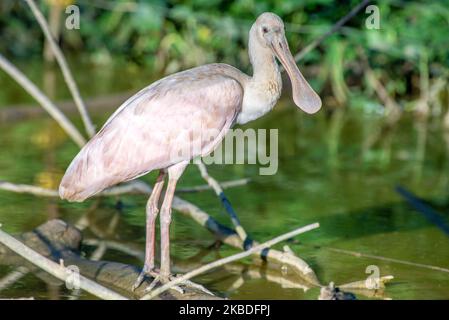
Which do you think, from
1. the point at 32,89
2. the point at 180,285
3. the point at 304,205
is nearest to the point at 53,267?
the point at 180,285

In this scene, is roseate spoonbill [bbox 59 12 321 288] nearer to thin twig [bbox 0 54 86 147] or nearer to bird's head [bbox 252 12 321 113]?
bird's head [bbox 252 12 321 113]

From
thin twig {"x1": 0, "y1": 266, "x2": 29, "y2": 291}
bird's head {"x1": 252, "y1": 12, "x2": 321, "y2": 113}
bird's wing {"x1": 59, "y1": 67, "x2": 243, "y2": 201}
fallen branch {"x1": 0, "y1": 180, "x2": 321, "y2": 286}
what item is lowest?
thin twig {"x1": 0, "y1": 266, "x2": 29, "y2": 291}

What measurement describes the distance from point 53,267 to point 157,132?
48.5 inches

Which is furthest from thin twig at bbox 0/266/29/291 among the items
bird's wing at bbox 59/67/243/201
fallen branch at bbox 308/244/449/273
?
fallen branch at bbox 308/244/449/273

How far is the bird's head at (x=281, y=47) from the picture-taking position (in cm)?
685

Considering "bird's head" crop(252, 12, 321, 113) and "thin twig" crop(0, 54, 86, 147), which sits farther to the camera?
"thin twig" crop(0, 54, 86, 147)

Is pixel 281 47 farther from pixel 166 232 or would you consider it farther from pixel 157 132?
pixel 166 232

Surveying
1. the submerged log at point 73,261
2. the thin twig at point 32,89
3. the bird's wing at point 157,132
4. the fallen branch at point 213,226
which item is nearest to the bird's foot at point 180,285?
the submerged log at point 73,261

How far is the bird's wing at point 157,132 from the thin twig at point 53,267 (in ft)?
2.69

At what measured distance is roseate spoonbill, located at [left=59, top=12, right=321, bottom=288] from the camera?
21.4 ft

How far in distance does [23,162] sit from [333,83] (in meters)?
4.91

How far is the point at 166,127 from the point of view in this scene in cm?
661

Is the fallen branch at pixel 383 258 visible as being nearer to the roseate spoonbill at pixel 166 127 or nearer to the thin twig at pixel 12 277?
the roseate spoonbill at pixel 166 127

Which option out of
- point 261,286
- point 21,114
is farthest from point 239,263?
point 21,114
